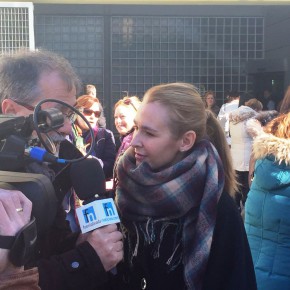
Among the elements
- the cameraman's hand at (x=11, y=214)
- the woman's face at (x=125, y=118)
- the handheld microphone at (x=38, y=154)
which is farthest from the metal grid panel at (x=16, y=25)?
the cameraman's hand at (x=11, y=214)

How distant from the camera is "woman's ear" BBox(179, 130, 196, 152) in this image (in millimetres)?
2036

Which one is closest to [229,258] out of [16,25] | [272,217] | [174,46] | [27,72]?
[272,217]

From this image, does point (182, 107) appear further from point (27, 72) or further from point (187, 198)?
point (27, 72)

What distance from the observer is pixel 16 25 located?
5699 mm

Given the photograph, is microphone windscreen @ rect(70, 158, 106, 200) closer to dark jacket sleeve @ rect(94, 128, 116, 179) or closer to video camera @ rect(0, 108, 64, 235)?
video camera @ rect(0, 108, 64, 235)

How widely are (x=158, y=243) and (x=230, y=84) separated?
7.99 metres

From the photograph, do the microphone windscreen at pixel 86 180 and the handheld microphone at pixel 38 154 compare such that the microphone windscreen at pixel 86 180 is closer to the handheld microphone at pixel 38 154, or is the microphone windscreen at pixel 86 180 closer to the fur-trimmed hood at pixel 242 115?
the handheld microphone at pixel 38 154

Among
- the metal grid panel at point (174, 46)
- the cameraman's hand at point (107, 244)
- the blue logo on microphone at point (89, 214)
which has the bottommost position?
the cameraman's hand at point (107, 244)

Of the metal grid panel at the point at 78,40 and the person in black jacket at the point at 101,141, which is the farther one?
the metal grid panel at the point at 78,40

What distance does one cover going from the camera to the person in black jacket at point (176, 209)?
6.09 feet

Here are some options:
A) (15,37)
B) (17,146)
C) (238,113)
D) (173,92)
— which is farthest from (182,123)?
(238,113)

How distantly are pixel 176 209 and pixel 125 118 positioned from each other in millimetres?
3456

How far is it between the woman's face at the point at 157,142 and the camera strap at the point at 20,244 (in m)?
0.93

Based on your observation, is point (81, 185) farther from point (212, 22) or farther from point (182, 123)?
point (212, 22)
